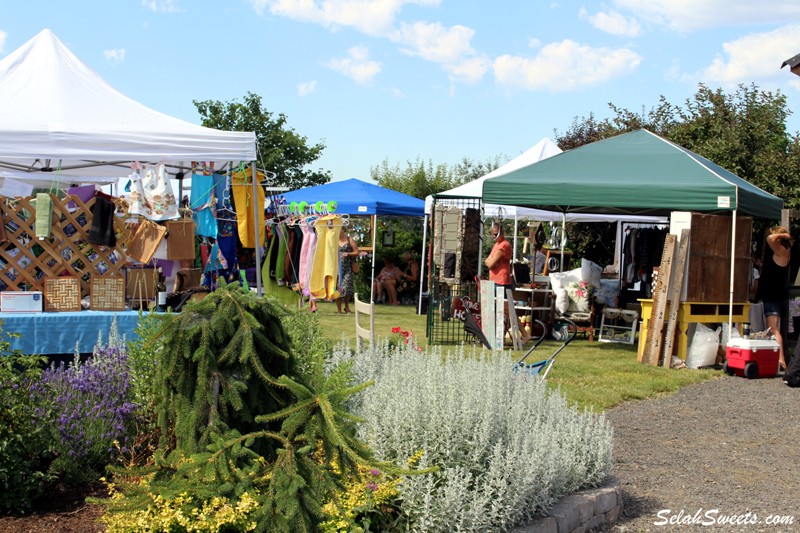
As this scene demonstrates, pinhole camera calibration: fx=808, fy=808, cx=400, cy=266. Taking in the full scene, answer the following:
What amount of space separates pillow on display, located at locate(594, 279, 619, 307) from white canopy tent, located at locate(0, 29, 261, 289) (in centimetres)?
749

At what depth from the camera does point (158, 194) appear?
8648 mm

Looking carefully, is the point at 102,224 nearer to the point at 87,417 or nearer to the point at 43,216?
the point at 43,216

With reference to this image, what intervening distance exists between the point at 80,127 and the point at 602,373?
6.24 m

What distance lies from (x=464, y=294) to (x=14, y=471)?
10114 millimetres

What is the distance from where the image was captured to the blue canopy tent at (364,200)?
16734 mm

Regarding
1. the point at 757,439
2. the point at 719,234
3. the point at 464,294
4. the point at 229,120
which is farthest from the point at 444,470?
the point at 229,120

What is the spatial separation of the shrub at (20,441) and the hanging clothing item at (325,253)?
8203 millimetres

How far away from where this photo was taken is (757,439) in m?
6.65

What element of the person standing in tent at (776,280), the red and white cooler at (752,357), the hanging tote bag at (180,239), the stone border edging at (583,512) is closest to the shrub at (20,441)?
the stone border edging at (583,512)

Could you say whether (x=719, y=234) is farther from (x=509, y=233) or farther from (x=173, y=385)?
(x=509, y=233)

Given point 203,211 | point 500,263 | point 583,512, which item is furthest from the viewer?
point 500,263

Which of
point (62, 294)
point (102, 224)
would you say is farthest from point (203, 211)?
point (62, 294)

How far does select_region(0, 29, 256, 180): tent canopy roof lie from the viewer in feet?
24.1

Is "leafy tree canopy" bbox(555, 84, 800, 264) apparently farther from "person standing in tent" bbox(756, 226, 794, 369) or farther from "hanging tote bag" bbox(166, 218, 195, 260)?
"hanging tote bag" bbox(166, 218, 195, 260)
